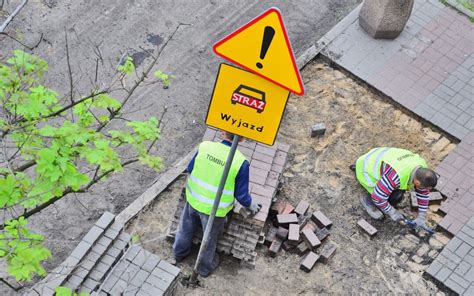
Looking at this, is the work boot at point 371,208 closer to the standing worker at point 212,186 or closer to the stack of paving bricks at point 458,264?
the stack of paving bricks at point 458,264

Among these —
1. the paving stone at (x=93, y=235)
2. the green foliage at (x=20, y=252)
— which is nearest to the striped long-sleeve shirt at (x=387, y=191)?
the paving stone at (x=93, y=235)

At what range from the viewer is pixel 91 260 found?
8.14m

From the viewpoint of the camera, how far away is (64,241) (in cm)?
898

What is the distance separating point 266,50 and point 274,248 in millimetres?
3615

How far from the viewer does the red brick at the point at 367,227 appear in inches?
365

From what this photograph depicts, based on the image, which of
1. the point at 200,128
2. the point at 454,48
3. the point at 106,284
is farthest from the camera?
the point at 454,48

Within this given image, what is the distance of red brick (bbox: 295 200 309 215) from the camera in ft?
30.7

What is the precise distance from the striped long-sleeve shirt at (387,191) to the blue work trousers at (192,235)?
2.32m

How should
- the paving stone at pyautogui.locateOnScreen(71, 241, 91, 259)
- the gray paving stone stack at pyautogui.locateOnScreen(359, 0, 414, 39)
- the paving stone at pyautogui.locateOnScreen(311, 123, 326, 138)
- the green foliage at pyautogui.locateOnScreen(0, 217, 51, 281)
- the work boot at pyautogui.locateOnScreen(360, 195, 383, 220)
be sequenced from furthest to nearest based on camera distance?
the gray paving stone stack at pyautogui.locateOnScreen(359, 0, 414, 39), the paving stone at pyautogui.locateOnScreen(311, 123, 326, 138), the work boot at pyautogui.locateOnScreen(360, 195, 383, 220), the paving stone at pyautogui.locateOnScreen(71, 241, 91, 259), the green foliage at pyautogui.locateOnScreen(0, 217, 51, 281)

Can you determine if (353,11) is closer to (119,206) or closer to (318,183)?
(318,183)

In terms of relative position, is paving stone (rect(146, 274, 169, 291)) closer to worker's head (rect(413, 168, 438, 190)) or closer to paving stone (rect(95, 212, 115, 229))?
paving stone (rect(95, 212, 115, 229))

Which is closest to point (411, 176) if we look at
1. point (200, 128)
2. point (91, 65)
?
point (200, 128)

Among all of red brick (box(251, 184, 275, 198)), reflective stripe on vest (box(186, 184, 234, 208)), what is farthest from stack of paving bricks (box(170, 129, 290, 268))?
reflective stripe on vest (box(186, 184, 234, 208))

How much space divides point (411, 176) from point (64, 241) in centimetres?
475
